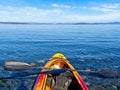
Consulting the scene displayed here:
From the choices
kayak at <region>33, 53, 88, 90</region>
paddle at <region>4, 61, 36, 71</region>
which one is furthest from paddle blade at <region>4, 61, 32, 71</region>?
kayak at <region>33, 53, 88, 90</region>

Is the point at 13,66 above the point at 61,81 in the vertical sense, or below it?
above

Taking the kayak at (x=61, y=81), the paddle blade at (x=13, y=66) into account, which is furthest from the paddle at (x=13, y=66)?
the kayak at (x=61, y=81)

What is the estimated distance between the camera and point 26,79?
18.5 meters

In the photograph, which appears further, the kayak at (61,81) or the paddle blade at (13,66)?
the paddle blade at (13,66)

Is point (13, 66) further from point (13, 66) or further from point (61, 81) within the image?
point (61, 81)

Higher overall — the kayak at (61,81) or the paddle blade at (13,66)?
the paddle blade at (13,66)

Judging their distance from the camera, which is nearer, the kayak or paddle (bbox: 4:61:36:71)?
the kayak

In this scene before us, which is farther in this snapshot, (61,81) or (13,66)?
(13,66)

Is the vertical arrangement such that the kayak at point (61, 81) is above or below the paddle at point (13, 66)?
below

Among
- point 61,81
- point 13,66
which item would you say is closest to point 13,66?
point 13,66

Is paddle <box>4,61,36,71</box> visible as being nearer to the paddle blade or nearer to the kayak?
the paddle blade

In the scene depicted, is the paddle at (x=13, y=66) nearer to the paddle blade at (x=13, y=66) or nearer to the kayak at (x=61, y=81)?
the paddle blade at (x=13, y=66)

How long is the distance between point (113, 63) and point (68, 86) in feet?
35.2

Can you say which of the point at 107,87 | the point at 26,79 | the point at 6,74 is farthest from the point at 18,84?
the point at 107,87
